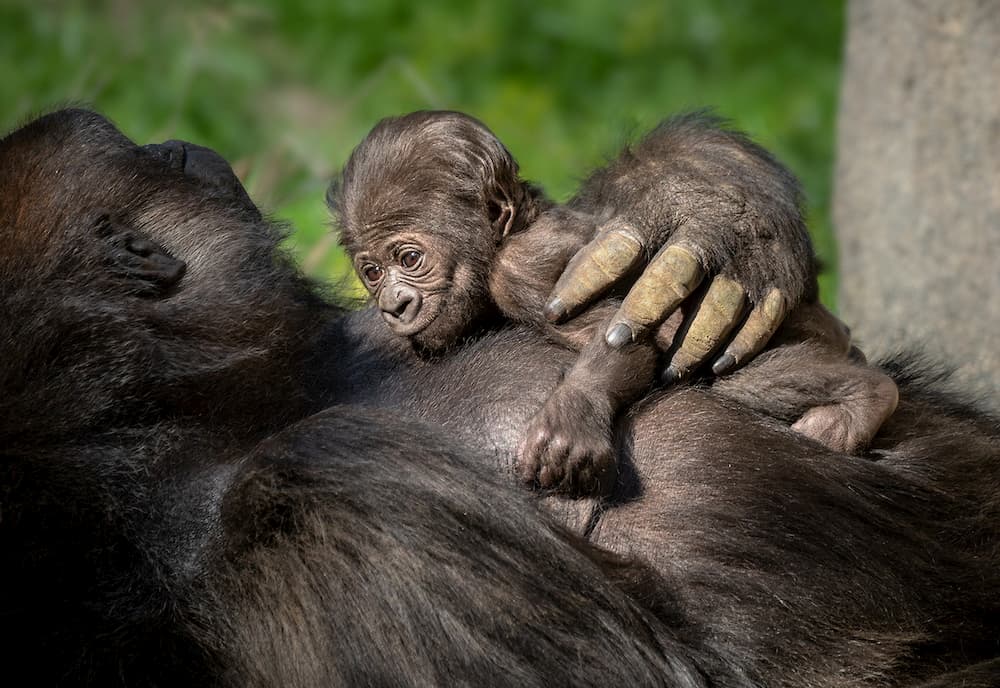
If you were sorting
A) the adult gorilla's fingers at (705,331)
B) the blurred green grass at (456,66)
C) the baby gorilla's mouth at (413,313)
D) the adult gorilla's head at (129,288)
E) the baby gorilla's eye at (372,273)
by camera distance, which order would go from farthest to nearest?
the blurred green grass at (456,66) → the baby gorilla's eye at (372,273) → the baby gorilla's mouth at (413,313) → the adult gorilla's fingers at (705,331) → the adult gorilla's head at (129,288)

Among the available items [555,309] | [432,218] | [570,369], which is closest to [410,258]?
[432,218]

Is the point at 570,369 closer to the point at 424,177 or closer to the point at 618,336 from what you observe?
the point at 618,336

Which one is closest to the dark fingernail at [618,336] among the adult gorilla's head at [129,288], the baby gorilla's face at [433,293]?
the baby gorilla's face at [433,293]

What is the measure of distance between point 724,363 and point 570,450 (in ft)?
1.61

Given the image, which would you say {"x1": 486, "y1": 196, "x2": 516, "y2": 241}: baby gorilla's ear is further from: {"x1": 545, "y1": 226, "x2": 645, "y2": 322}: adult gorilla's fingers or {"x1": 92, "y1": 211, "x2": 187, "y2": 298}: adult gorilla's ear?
{"x1": 92, "y1": 211, "x2": 187, "y2": 298}: adult gorilla's ear

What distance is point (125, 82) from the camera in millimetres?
7668

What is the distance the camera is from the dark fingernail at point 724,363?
2.77 m

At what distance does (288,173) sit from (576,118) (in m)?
3.21

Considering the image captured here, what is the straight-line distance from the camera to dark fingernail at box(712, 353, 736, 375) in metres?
2.77

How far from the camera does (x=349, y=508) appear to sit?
2.27 meters

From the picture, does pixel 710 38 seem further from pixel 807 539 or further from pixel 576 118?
pixel 807 539

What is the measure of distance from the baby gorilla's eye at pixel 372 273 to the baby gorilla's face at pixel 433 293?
47 millimetres

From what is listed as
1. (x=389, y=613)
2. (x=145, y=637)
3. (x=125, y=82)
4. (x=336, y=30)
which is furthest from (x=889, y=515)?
(x=336, y=30)

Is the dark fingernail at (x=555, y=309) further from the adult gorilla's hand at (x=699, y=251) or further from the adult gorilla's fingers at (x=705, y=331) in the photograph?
the adult gorilla's fingers at (x=705, y=331)
